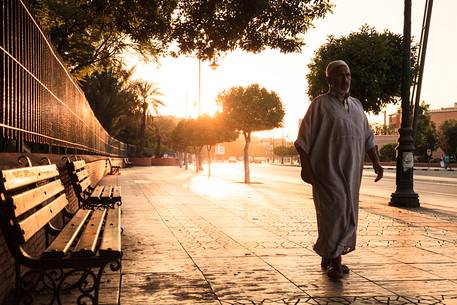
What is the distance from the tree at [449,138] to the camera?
241 ft

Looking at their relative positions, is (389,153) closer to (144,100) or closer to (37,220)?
(144,100)

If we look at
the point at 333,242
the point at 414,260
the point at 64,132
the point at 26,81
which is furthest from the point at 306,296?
the point at 64,132

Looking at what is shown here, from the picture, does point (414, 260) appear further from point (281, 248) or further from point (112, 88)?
point (112, 88)

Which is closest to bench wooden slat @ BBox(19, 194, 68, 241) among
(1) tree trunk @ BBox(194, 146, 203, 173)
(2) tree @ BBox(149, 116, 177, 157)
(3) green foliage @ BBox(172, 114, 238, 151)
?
(3) green foliage @ BBox(172, 114, 238, 151)

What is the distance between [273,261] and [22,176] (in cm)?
295

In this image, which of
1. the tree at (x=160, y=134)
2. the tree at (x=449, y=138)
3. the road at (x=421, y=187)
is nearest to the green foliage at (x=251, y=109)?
the road at (x=421, y=187)

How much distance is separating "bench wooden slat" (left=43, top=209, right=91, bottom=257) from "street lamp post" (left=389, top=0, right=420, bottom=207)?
29.3ft

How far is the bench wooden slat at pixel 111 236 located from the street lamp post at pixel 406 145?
8.42 metres

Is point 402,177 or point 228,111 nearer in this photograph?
point 402,177

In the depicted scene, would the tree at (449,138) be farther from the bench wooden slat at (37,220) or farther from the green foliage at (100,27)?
the bench wooden slat at (37,220)

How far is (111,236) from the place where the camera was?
14.4 feet

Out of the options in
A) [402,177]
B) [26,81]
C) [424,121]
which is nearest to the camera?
[26,81]

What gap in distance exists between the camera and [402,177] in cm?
1284

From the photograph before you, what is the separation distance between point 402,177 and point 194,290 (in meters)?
9.15
